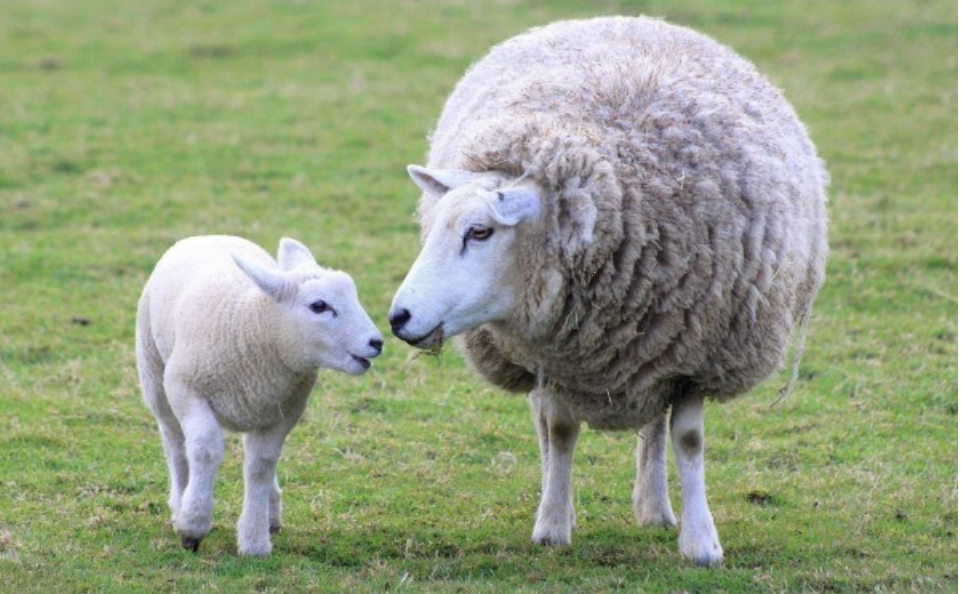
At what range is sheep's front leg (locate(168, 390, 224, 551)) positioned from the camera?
19.1 feet

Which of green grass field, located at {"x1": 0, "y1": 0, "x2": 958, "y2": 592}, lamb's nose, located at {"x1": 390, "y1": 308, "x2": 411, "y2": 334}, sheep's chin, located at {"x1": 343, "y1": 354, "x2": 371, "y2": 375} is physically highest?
lamb's nose, located at {"x1": 390, "y1": 308, "x2": 411, "y2": 334}

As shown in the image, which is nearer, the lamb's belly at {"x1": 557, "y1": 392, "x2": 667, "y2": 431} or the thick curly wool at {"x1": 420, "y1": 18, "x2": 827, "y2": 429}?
the thick curly wool at {"x1": 420, "y1": 18, "x2": 827, "y2": 429}

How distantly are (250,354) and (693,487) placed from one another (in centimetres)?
184

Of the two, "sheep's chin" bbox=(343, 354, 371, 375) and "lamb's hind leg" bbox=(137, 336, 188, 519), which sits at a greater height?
"sheep's chin" bbox=(343, 354, 371, 375)

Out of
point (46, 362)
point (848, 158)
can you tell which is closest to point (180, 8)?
point (848, 158)

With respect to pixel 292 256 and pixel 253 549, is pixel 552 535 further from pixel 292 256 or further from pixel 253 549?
pixel 292 256

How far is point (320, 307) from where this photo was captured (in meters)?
5.70

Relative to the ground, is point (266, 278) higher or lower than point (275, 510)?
higher

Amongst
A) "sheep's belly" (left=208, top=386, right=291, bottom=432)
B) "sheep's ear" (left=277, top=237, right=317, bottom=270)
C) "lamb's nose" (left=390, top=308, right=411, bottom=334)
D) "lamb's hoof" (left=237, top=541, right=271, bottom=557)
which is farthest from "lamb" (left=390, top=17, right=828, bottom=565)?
"lamb's hoof" (left=237, top=541, right=271, bottom=557)

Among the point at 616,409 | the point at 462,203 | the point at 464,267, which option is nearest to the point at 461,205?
the point at 462,203

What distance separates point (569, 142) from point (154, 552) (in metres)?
2.26

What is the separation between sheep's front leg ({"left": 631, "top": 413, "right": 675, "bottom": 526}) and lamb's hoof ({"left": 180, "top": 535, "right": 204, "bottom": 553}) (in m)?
1.96

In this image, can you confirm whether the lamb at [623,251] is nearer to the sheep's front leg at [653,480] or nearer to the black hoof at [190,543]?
the sheep's front leg at [653,480]

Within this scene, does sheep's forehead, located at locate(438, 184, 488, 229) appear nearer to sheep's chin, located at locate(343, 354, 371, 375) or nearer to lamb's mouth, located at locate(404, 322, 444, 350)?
lamb's mouth, located at locate(404, 322, 444, 350)
